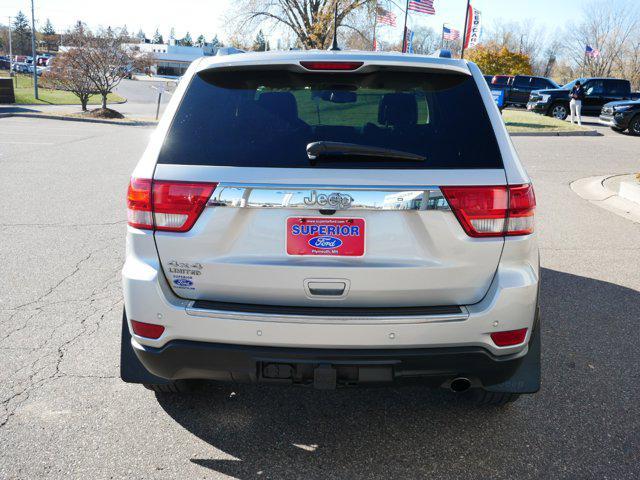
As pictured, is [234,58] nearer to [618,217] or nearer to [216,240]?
[216,240]

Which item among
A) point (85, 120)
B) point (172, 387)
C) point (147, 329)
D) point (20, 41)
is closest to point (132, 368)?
point (172, 387)

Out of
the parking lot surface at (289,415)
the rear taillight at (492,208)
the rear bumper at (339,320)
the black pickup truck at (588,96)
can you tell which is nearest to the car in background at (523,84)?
the black pickup truck at (588,96)

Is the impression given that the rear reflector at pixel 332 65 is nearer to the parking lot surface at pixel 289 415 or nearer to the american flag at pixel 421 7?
the parking lot surface at pixel 289 415

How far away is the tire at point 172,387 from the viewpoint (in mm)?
3203

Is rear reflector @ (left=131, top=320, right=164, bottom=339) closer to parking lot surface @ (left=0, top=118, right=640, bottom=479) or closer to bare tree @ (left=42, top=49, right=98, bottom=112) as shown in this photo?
parking lot surface @ (left=0, top=118, right=640, bottom=479)

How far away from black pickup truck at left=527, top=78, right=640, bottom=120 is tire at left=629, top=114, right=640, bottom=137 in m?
5.65

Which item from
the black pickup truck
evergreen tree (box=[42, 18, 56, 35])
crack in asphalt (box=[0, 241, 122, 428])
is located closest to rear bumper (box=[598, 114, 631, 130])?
the black pickup truck

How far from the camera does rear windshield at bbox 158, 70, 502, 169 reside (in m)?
2.56

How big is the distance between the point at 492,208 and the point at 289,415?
5.38ft

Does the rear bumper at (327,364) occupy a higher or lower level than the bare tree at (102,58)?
lower

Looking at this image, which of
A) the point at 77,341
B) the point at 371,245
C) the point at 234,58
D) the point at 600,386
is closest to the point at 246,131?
the point at 234,58

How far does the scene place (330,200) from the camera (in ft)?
8.16

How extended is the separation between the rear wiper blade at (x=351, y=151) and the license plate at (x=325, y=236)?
0.28 meters

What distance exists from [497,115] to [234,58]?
126 cm
